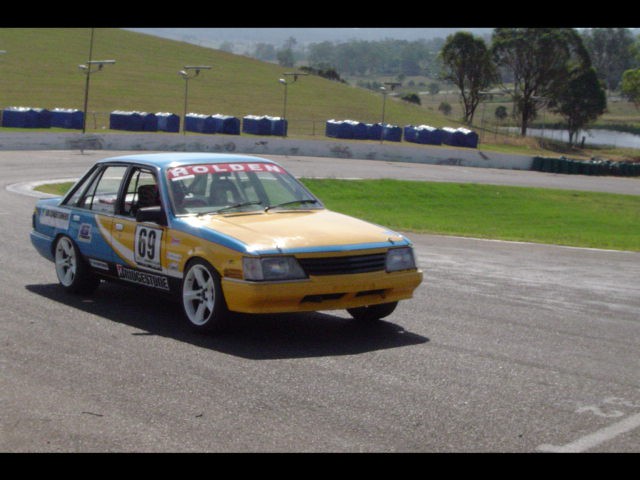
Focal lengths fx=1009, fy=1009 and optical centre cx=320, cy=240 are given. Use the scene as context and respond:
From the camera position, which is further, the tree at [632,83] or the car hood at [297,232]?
the tree at [632,83]

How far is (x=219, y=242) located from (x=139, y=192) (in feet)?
4.89

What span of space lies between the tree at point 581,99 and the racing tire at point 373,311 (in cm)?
9236

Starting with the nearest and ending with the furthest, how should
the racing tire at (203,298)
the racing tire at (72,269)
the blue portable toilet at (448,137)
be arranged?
the racing tire at (203,298), the racing tire at (72,269), the blue portable toilet at (448,137)

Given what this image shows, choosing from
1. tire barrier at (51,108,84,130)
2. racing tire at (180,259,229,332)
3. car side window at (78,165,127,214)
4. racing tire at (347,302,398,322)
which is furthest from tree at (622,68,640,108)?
racing tire at (180,259,229,332)

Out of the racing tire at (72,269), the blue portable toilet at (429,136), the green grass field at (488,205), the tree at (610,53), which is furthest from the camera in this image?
the tree at (610,53)

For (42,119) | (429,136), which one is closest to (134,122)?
(42,119)

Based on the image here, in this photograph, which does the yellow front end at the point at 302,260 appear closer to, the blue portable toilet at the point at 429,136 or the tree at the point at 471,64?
the blue portable toilet at the point at 429,136

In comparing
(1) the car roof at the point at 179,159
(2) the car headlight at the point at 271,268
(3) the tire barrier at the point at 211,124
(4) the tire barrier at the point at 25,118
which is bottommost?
(2) the car headlight at the point at 271,268

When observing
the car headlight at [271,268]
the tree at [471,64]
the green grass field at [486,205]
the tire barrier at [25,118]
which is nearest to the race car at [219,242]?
the car headlight at [271,268]

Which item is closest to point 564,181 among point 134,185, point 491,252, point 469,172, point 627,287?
point 469,172

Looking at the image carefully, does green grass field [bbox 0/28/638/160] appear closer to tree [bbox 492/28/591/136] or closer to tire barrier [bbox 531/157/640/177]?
tree [bbox 492/28/591/136]

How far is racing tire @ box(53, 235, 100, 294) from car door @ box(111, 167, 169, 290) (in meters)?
0.61

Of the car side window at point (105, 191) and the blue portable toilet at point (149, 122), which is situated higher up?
the blue portable toilet at point (149, 122)

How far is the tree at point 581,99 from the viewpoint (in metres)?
98.4
